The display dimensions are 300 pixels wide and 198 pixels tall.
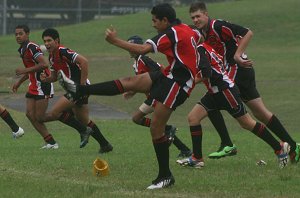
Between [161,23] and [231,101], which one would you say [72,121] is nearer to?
[231,101]

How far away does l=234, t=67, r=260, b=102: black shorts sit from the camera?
1203cm

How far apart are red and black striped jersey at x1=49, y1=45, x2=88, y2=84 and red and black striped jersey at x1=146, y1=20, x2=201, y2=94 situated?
167 inches

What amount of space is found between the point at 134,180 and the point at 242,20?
39584 mm

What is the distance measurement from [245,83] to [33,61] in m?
4.53

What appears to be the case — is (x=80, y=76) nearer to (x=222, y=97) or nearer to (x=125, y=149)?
(x=125, y=149)

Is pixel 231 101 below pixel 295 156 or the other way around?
the other way around

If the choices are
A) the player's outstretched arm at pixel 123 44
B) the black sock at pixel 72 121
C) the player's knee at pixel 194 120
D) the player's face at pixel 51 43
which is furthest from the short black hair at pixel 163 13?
the black sock at pixel 72 121

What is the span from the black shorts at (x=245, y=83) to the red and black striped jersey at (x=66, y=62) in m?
3.00

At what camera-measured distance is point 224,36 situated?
11.8 meters

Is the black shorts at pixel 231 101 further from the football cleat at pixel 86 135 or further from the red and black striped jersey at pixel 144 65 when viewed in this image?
the football cleat at pixel 86 135

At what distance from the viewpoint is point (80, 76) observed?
14.0 metres

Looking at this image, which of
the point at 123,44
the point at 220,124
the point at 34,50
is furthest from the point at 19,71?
the point at 123,44

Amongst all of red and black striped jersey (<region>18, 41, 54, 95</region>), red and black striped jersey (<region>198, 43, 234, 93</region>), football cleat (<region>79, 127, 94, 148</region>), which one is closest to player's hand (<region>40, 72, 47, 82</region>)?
red and black striped jersey (<region>18, 41, 54, 95</region>)

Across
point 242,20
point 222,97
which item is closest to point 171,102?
point 222,97
